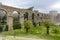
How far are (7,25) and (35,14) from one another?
10.4 meters

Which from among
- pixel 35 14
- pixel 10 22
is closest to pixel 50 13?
pixel 35 14

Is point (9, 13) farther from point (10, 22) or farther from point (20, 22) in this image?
point (20, 22)

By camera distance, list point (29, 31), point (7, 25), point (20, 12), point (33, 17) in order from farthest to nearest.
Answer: point (33, 17) < point (20, 12) < point (7, 25) < point (29, 31)

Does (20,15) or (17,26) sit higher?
(20,15)

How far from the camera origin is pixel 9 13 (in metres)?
27.5

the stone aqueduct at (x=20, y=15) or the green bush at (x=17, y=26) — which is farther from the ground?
the stone aqueduct at (x=20, y=15)

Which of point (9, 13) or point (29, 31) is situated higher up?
point (9, 13)

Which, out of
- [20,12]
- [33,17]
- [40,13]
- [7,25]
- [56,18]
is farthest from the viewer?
[56,18]

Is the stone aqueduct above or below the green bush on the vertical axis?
above

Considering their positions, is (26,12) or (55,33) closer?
(55,33)

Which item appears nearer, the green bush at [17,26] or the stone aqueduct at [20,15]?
the stone aqueduct at [20,15]

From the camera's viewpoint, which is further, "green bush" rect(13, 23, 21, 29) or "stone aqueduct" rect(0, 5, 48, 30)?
"green bush" rect(13, 23, 21, 29)

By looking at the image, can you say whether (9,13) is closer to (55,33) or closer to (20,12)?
(20,12)

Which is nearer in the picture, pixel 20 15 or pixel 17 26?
pixel 17 26
